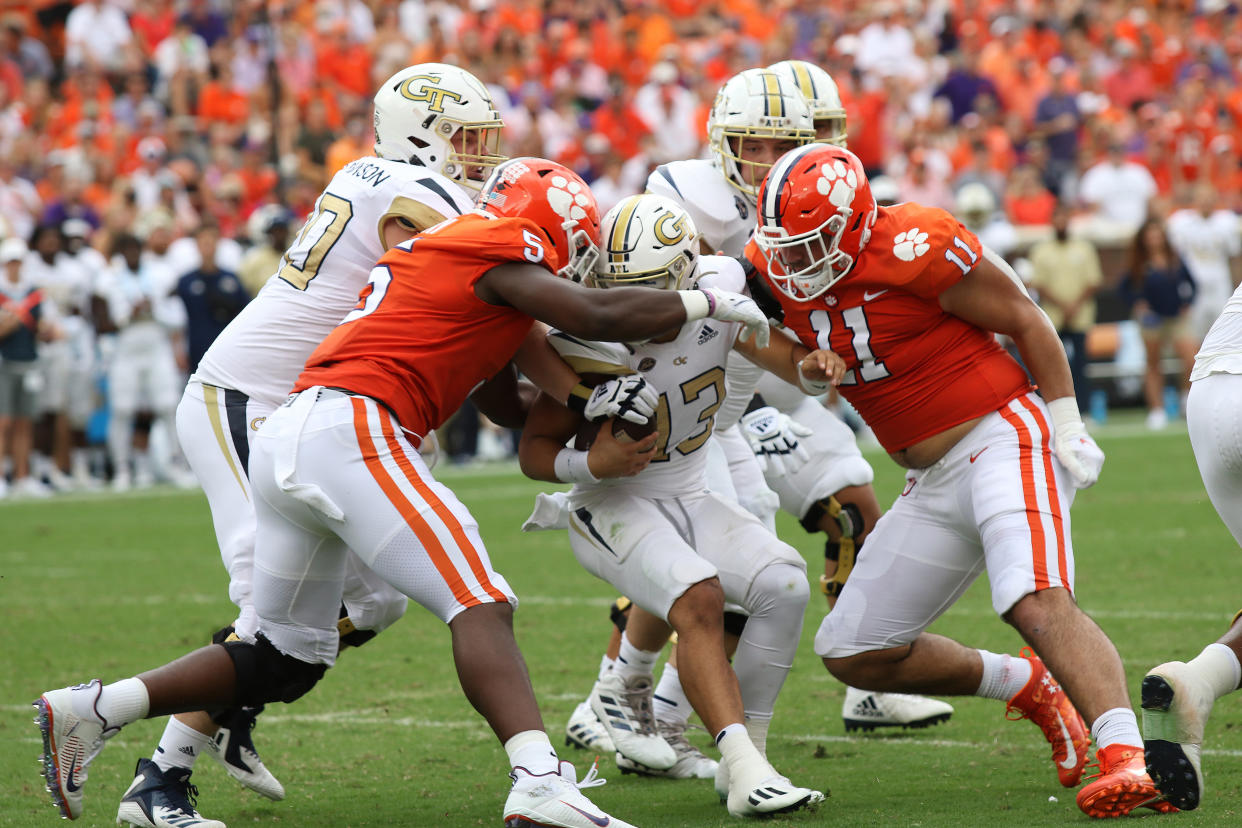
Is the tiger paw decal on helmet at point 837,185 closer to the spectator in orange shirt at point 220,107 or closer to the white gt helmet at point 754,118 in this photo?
the white gt helmet at point 754,118

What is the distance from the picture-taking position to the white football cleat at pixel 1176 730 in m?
3.92

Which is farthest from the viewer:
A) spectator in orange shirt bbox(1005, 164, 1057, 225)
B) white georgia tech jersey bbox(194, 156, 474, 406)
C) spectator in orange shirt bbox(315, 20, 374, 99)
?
spectator in orange shirt bbox(315, 20, 374, 99)

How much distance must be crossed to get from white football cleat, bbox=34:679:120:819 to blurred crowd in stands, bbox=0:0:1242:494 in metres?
9.08

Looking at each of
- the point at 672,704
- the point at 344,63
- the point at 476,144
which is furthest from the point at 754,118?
the point at 344,63

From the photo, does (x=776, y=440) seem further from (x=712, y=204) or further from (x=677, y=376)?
(x=677, y=376)

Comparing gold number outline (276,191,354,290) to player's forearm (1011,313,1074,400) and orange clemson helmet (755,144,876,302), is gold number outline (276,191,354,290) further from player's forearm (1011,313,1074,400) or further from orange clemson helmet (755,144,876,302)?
player's forearm (1011,313,1074,400)

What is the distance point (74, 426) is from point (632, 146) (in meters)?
6.27

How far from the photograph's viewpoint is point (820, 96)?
18.1 feet

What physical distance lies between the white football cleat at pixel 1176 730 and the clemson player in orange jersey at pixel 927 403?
223 millimetres

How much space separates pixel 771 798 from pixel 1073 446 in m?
1.17

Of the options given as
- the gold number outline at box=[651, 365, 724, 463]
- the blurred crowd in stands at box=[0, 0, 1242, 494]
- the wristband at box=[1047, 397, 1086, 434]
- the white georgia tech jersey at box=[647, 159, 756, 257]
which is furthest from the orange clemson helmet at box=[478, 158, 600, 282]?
the blurred crowd in stands at box=[0, 0, 1242, 494]

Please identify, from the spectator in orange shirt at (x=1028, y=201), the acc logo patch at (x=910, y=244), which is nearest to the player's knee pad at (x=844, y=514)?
the acc logo patch at (x=910, y=244)

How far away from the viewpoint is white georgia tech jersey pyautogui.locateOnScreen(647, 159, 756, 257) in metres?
5.31

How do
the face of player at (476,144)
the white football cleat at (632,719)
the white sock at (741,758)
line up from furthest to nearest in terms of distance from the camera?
the face of player at (476,144) < the white football cleat at (632,719) < the white sock at (741,758)
